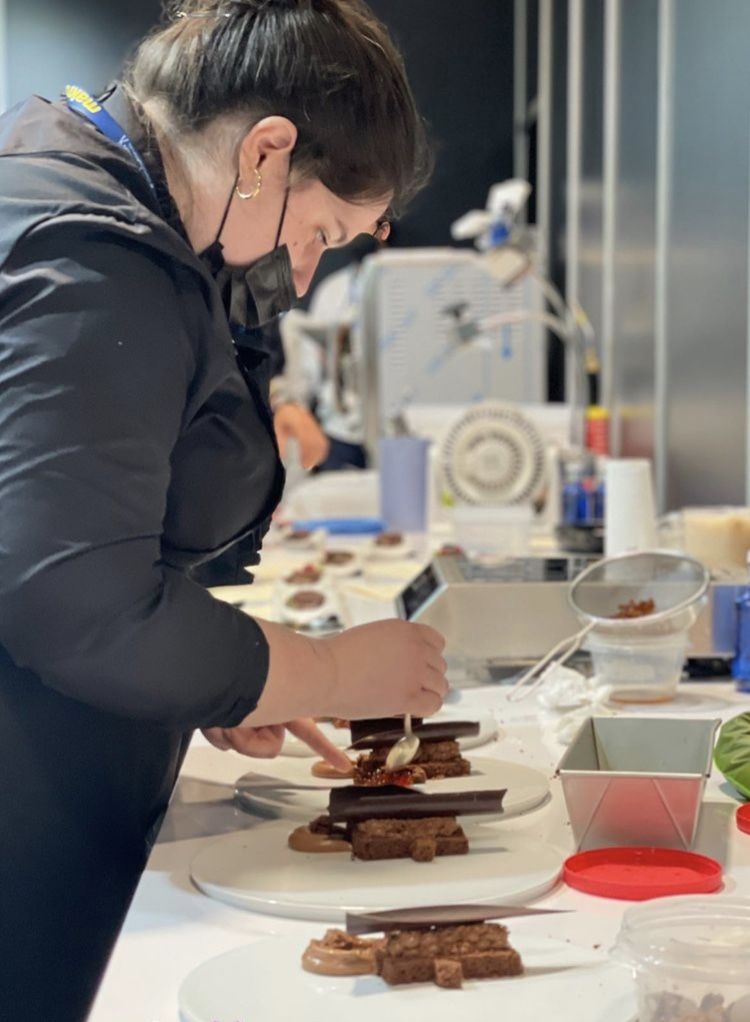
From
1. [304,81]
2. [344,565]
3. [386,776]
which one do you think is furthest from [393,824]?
[344,565]

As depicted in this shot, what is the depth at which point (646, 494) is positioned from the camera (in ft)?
7.37

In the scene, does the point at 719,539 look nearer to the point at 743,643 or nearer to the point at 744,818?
the point at 743,643

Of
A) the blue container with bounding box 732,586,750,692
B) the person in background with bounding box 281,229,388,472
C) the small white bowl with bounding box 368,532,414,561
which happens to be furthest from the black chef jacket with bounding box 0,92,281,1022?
the person in background with bounding box 281,229,388,472

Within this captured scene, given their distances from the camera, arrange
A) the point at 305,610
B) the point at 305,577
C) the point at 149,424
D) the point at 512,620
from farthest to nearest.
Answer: the point at 305,577 → the point at 305,610 → the point at 512,620 → the point at 149,424

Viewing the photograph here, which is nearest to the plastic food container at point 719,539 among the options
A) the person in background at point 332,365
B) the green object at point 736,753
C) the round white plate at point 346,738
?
the round white plate at point 346,738

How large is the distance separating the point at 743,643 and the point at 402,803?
0.80m

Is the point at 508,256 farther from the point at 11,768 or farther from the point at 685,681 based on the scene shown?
the point at 11,768

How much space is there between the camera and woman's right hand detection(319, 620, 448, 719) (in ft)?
3.94

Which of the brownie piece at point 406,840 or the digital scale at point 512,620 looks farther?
the digital scale at point 512,620

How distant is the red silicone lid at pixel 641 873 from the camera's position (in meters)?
1.14

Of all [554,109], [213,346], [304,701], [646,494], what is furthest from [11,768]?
[554,109]

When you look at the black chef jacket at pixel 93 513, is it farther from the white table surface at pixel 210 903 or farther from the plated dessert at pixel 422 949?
the plated dessert at pixel 422 949

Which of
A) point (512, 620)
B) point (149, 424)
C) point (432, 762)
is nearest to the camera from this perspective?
point (149, 424)

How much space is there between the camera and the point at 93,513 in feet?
3.34
